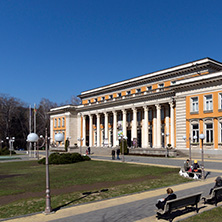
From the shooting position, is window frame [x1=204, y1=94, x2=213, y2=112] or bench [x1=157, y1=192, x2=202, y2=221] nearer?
bench [x1=157, y1=192, x2=202, y2=221]

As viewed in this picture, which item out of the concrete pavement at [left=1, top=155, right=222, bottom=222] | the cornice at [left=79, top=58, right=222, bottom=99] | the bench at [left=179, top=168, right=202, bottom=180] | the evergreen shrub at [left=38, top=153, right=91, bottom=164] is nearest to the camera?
the concrete pavement at [left=1, top=155, right=222, bottom=222]

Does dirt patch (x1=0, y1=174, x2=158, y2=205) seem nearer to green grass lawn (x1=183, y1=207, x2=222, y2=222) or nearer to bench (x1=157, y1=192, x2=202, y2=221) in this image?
bench (x1=157, y1=192, x2=202, y2=221)

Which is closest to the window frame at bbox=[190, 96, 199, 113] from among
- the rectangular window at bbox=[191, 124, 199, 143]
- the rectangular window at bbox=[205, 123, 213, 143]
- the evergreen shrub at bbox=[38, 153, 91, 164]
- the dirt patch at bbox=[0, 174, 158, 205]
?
the rectangular window at bbox=[191, 124, 199, 143]

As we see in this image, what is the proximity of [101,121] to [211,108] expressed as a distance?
33758mm

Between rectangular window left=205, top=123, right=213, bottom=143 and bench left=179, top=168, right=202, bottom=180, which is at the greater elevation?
rectangular window left=205, top=123, right=213, bottom=143

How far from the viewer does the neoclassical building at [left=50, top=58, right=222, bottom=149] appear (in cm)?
4166

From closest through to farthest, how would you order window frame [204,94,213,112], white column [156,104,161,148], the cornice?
1. window frame [204,94,213,112]
2. the cornice
3. white column [156,104,161,148]

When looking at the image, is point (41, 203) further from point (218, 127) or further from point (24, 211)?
point (218, 127)

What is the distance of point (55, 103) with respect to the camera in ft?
362

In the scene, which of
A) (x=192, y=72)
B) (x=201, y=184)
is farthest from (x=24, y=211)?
(x=192, y=72)

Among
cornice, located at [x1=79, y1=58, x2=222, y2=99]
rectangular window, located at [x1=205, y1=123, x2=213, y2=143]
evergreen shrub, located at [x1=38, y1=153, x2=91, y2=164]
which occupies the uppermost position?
cornice, located at [x1=79, y1=58, x2=222, y2=99]

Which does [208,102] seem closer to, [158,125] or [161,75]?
[158,125]

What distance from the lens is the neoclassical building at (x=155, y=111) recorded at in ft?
137

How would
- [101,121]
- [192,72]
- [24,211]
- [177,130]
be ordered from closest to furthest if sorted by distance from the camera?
1. [24,211]
2. [177,130]
3. [192,72]
4. [101,121]
